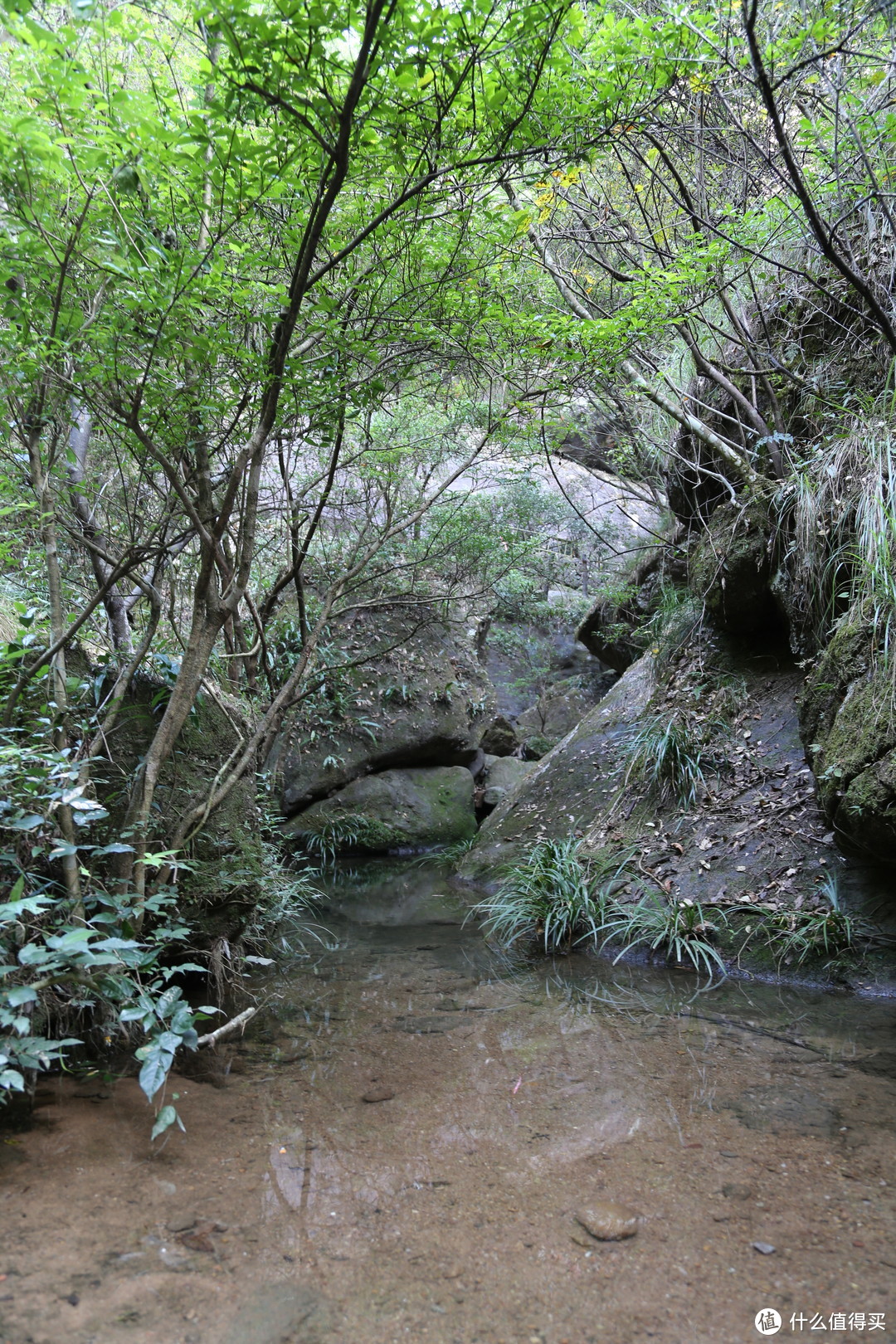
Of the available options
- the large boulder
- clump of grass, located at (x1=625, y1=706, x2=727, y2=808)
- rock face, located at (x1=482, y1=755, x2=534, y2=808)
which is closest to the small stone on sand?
clump of grass, located at (x1=625, y1=706, x2=727, y2=808)

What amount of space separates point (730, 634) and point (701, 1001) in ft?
10.0

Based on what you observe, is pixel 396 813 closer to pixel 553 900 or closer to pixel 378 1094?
pixel 553 900

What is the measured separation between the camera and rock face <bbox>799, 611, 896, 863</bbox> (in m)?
3.50

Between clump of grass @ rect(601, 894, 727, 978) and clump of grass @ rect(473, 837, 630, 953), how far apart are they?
0.56ft

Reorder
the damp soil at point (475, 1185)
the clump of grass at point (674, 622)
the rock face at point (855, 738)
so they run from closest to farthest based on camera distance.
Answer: the damp soil at point (475, 1185) < the rock face at point (855, 738) < the clump of grass at point (674, 622)

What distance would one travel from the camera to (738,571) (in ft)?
17.3

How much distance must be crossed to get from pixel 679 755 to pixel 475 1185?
3630mm

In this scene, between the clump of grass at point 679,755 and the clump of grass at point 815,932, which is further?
the clump of grass at point 679,755

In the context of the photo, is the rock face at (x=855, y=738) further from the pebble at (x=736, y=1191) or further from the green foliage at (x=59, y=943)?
the green foliage at (x=59, y=943)

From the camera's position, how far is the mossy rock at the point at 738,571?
5.13 metres

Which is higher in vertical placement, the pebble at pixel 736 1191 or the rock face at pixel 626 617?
the rock face at pixel 626 617

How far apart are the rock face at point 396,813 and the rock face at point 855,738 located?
4.98 m

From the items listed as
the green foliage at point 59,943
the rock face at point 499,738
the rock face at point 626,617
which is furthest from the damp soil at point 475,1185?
the rock face at point 499,738

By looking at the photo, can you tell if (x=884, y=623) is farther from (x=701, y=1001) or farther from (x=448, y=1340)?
(x=448, y=1340)
